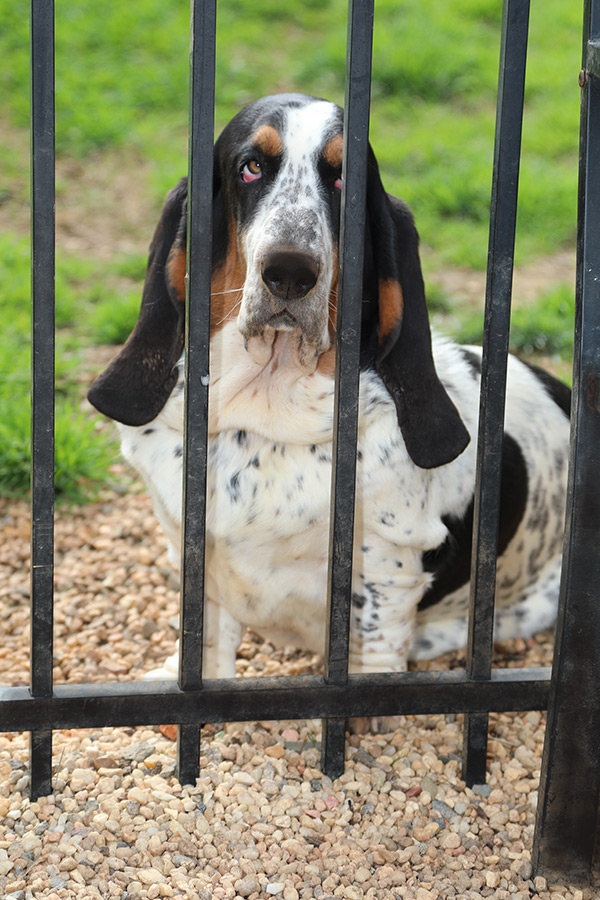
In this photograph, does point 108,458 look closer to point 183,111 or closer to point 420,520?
point 420,520

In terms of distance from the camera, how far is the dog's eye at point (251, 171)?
261 cm

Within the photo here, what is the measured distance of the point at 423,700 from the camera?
2342 millimetres

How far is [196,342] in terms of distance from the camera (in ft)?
6.74

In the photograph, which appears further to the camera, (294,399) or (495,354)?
(294,399)

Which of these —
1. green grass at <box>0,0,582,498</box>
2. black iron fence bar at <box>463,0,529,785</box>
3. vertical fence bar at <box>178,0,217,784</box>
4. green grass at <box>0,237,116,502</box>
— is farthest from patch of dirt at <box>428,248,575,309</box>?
vertical fence bar at <box>178,0,217,784</box>

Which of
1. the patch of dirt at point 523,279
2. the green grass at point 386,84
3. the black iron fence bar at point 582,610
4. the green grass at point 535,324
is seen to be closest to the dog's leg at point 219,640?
the black iron fence bar at point 582,610

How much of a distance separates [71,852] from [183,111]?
6.95 m

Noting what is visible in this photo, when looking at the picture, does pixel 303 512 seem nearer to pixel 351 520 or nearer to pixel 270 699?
pixel 351 520

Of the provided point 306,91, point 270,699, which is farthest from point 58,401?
point 306,91

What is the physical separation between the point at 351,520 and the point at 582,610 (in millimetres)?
505

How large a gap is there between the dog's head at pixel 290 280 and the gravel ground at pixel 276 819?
0.78m

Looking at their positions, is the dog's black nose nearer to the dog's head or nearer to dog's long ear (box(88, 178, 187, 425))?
the dog's head

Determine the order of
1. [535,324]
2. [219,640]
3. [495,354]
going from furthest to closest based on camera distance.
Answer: [535,324]
[219,640]
[495,354]

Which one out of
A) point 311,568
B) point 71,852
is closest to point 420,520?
point 311,568
